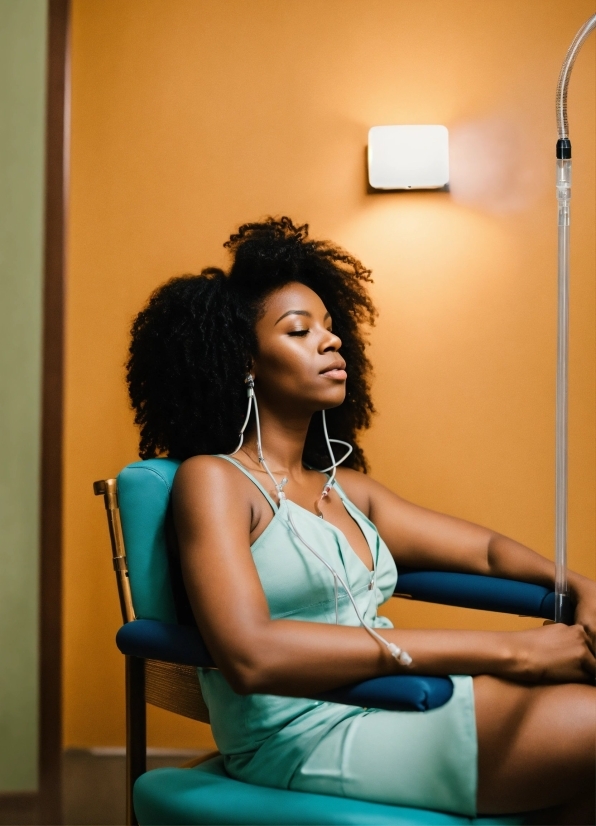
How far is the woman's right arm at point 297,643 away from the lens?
1.04 metres

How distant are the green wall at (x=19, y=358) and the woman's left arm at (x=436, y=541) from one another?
2.25ft

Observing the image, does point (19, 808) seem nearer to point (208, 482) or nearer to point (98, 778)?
point (208, 482)

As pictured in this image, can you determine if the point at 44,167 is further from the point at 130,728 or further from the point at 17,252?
the point at 130,728

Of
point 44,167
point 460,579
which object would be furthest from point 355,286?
point 44,167

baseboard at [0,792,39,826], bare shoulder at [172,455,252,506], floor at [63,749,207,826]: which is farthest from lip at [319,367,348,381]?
floor at [63,749,207,826]

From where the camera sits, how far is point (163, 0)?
2.12 metres

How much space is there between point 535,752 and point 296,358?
0.71 m

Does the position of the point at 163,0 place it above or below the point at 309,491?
above

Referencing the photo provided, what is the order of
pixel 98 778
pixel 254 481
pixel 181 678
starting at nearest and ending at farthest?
pixel 254 481 → pixel 181 678 → pixel 98 778

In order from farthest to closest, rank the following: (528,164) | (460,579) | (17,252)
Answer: (528,164), (460,579), (17,252)

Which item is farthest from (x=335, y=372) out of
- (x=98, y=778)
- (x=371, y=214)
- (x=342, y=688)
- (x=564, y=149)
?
(x=98, y=778)

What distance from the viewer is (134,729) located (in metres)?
1.31

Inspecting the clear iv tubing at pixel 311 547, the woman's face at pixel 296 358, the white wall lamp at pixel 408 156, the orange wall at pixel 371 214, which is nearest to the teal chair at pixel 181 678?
the clear iv tubing at pixel 311 547

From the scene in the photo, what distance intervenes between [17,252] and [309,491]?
65cm
